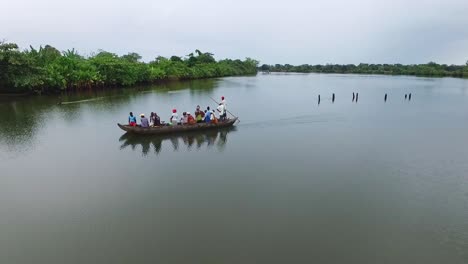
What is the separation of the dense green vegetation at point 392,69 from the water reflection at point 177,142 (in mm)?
90215

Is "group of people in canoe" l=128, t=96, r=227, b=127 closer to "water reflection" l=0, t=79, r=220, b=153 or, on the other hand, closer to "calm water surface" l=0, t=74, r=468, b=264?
"calm water surface" l=0, t=74, r=468, b=264

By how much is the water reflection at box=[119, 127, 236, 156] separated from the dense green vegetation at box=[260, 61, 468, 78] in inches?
3552

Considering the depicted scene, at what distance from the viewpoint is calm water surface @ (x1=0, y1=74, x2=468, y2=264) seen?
264 inches

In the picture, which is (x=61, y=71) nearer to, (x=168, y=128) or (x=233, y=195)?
(x=168, y=128)

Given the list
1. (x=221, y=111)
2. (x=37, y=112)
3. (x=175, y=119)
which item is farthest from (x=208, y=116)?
(x=37, y=112)

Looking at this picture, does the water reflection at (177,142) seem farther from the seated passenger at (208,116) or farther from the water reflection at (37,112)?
the water reflection at (37,112)

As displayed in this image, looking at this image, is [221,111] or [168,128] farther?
[221,111]

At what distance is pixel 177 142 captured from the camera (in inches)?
576

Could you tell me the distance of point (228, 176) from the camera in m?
10.6

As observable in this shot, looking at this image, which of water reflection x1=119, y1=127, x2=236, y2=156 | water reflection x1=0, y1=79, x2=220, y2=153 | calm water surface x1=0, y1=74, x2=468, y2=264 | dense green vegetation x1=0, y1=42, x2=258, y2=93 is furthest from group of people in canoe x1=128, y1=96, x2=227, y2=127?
dense green vegetation x1=0, y1=42, x2=258, y2=93

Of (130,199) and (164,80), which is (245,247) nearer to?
(130,199)

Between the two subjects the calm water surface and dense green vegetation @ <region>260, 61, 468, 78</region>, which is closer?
the calm water surface

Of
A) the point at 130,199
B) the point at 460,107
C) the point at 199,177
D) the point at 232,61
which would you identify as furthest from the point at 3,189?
the point at 232,61

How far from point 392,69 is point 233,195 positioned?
110 meters
